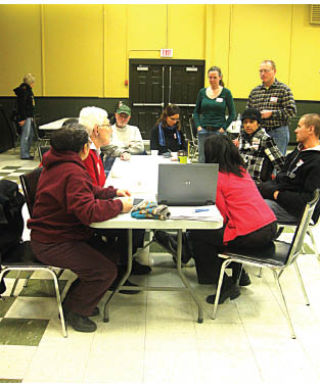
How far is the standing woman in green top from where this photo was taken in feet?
18.2

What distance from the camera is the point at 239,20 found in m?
9.96

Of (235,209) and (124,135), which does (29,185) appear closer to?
(235,209)

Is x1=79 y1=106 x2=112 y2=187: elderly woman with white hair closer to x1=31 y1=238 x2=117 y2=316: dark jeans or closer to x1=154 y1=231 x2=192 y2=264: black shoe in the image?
x1=154 y1=231 x2=192 y2=264: black shoe

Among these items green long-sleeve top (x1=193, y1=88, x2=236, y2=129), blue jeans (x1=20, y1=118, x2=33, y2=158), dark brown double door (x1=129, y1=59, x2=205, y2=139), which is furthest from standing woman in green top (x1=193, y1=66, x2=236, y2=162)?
dark brown double door (x1=129, y1=59, x2=205, y2=139)

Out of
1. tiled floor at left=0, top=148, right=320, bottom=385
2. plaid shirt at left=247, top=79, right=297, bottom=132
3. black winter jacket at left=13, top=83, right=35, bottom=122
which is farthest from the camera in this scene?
black winter jacket at left=13, top=83, right=35, bottom=122

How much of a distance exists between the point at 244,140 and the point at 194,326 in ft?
6.13

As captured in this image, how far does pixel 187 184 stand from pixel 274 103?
8.31ft

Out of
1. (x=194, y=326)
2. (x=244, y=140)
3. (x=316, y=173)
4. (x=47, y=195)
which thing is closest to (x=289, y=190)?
(x=316, y=173)

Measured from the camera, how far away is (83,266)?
8.63 ft

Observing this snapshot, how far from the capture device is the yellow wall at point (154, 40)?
996cm

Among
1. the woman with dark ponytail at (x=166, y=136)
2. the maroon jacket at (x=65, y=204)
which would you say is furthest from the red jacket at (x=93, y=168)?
the woman with dark ponytail at (x=166, y=136)

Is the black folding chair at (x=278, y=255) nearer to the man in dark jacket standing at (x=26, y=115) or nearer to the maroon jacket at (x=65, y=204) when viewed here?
the maroon jacket at (x=65, y=204)

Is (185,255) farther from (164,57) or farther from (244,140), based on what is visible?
(164,57)

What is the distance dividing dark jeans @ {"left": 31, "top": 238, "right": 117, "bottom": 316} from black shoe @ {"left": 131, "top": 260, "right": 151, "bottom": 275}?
2.69ft
